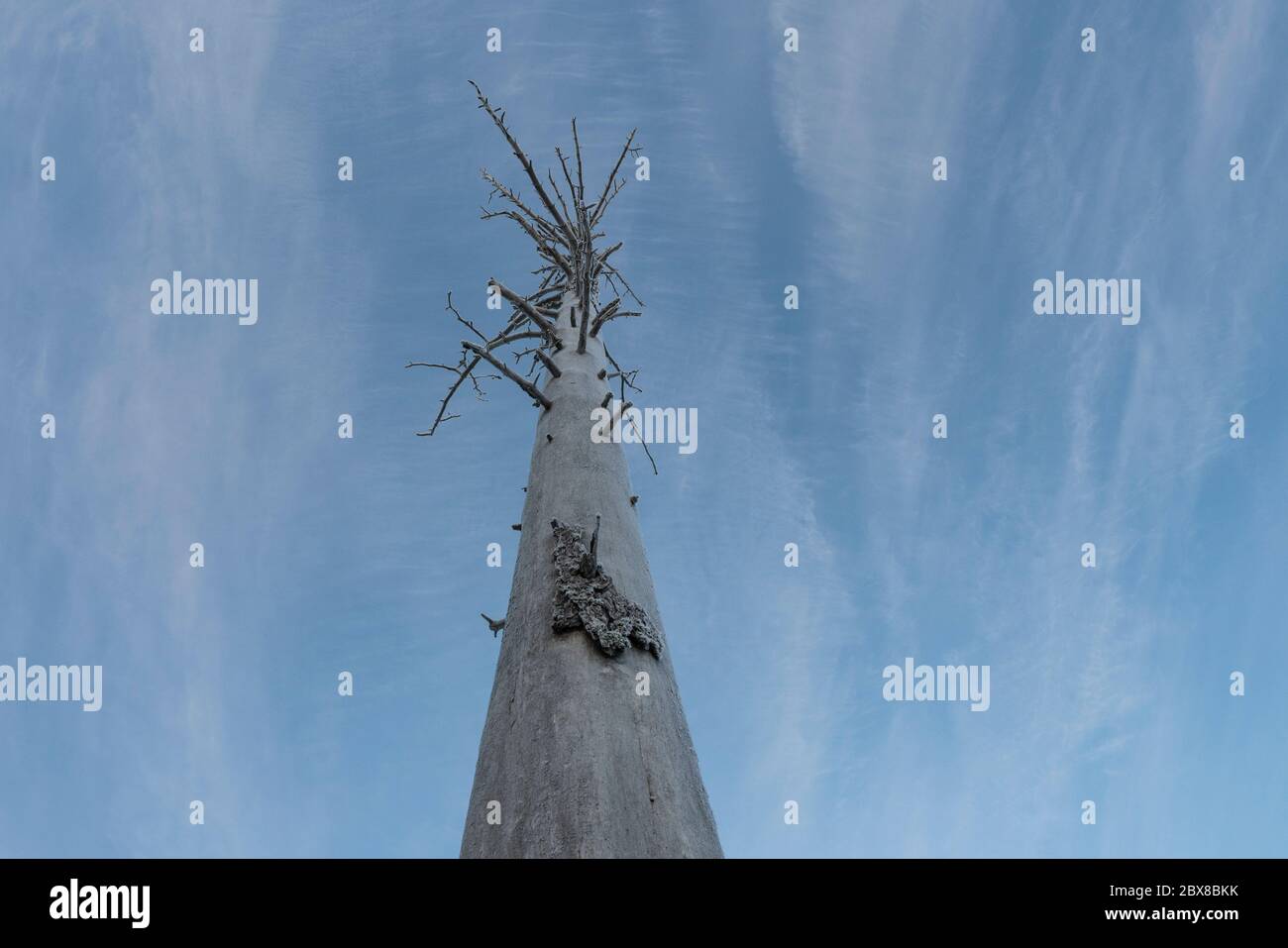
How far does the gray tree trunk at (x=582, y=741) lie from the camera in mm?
2221

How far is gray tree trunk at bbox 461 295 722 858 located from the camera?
2221 mm

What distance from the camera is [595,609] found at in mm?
3020

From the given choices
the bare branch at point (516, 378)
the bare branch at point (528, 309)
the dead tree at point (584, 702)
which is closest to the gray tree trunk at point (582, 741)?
the dead tree at point (584, 702)

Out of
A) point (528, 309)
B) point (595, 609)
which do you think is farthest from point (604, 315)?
point (595, 609)

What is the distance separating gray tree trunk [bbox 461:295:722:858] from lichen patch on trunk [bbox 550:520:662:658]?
0.11 ft

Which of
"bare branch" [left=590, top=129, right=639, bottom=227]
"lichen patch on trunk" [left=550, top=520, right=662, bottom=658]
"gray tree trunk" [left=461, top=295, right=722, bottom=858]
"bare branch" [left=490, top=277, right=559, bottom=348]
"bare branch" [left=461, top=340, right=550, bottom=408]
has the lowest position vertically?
"gray tree trunk" [left=461, top=295, right=722, bottom=858]

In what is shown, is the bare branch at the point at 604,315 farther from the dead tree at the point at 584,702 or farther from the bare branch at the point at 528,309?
the dead tree at the point at 584,702

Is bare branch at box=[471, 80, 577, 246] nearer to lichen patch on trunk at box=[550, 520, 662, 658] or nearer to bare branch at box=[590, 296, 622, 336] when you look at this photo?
bare branch at box=[590, 296, 622, 336]

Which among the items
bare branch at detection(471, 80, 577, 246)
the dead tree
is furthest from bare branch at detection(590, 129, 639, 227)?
the dead tree

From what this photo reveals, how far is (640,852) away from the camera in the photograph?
2.15 metres

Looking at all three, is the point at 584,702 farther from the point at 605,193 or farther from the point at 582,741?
the point at 605,193
